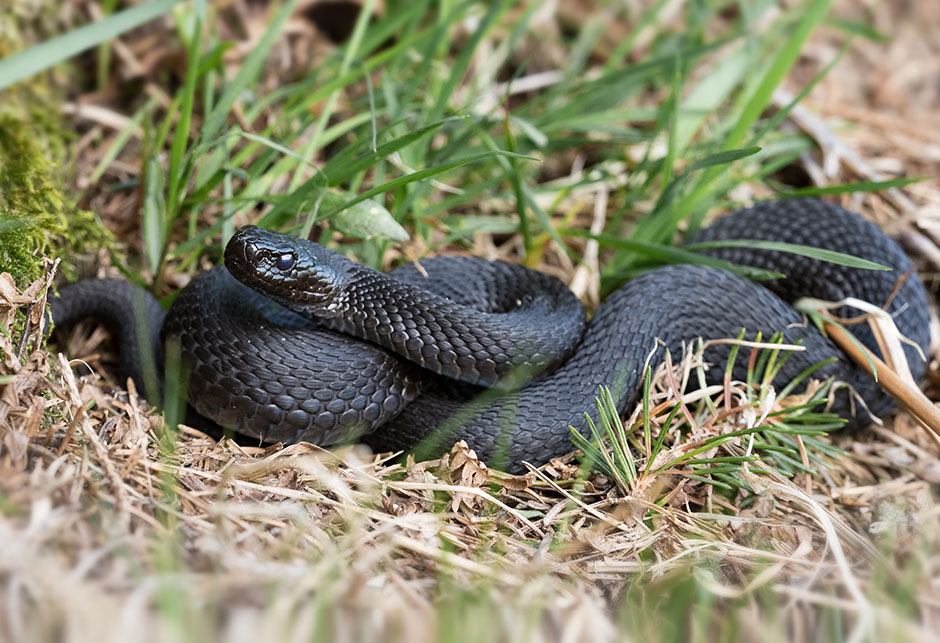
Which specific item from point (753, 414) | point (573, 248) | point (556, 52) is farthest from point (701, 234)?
point (556, 52)

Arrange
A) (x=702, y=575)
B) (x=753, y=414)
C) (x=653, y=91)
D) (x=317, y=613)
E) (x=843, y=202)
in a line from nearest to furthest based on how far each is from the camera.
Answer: (x=317, y=613), (x=702, y=575), (x=753, y=414), (x=843, y=202), (x=653, y=91)

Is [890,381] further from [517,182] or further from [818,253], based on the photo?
[517,182]

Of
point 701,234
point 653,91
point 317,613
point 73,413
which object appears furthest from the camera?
point 653,91

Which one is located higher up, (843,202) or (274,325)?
(843,202)

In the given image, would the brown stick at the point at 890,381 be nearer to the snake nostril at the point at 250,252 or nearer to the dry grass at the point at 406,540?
the dry grass at the point at 406,540

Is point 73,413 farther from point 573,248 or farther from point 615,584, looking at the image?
point 573,248

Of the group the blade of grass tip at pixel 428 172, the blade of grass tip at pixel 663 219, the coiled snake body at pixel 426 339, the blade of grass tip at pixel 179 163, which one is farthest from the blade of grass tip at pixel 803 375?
the blade of grass tip at pixel 179 163

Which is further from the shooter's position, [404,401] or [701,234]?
[701,234]
